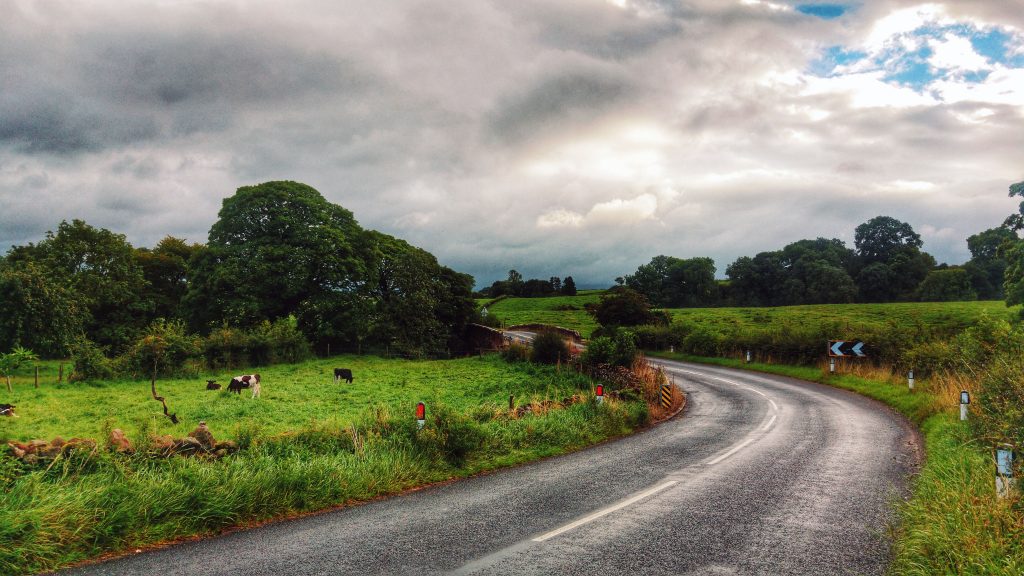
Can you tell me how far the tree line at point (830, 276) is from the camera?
83.2 meters

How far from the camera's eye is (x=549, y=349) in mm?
30719

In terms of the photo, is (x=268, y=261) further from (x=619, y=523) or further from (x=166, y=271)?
(x=619, y=523)

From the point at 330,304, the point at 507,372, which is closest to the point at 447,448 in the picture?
the point at 507,372

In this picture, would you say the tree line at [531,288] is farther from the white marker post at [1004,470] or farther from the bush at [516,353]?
the white marker post at [1004,470]

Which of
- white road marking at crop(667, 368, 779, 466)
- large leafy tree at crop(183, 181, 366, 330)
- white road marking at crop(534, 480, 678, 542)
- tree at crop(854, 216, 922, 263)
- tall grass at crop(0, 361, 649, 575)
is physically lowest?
white road marking at crop(667, 368, 779, 466)

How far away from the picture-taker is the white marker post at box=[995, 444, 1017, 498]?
6.14 metres

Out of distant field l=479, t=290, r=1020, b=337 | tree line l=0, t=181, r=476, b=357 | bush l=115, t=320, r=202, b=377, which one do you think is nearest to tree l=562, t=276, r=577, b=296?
distant field l=479, t=290, r=1020, b=337

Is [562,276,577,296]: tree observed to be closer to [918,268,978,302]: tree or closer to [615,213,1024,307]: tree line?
[615,213,1024,307]: tree line

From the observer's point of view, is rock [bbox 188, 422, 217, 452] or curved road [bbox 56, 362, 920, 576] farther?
rock [bbox 188, 422, 217, 452]

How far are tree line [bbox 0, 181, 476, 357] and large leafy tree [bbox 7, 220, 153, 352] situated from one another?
0.07m

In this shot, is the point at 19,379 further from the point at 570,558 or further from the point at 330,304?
the point at 570,558

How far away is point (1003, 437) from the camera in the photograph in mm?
6719

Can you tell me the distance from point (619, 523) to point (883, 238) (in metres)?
118

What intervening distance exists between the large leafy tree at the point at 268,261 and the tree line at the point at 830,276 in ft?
198
